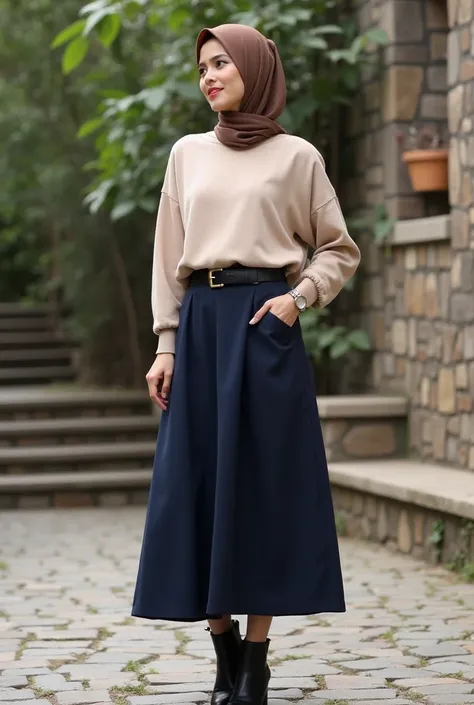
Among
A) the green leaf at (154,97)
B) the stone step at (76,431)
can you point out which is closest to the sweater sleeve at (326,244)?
the green leaf at (154,97)

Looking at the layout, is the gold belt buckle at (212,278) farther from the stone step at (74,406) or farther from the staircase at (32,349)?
the staircase at (32,349)

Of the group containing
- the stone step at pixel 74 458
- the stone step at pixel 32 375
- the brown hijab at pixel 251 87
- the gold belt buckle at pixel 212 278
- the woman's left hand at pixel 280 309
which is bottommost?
the stone step at pixel 74 458

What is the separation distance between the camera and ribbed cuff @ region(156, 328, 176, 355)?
3242 millimetres

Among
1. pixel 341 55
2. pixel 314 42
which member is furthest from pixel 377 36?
pixel 314 42

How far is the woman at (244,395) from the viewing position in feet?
10.1

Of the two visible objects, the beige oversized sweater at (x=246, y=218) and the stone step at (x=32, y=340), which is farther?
the stone step at (x=32, y=340)

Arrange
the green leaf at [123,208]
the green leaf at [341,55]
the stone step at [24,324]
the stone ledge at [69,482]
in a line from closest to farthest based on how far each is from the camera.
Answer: the green leaf at [341,55] < the green leaf at [123,208] < the stone ledge at [69,482] < the stone step at [24,324]

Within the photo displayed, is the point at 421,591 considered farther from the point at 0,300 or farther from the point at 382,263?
the point at 0,300

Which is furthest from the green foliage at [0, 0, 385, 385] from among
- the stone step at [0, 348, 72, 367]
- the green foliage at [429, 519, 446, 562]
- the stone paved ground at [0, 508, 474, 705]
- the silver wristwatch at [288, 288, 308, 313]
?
the silver wristwatch at [288, 288, 308, 313]

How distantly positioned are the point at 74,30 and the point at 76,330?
4327 millimetres

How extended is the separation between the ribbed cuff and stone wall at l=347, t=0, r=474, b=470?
338 centimetres

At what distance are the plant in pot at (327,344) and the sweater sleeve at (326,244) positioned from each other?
162 inches

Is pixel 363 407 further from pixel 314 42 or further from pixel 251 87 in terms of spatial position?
pixel 251 87

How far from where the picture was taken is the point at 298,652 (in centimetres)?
399
